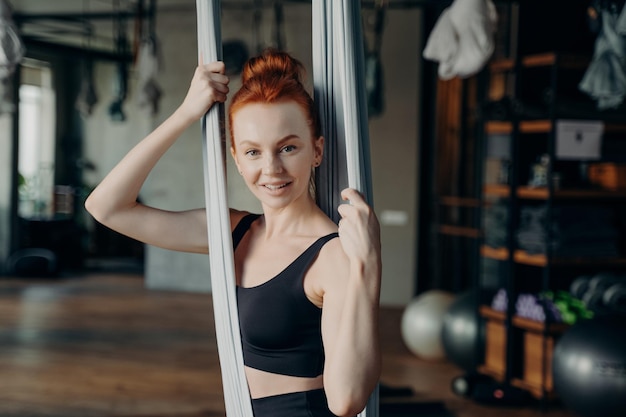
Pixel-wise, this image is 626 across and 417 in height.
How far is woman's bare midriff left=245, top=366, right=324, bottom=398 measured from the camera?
56.2 inches

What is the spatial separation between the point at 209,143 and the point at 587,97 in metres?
4.18

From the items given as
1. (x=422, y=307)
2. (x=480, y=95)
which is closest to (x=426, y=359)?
(x=422, y=307)

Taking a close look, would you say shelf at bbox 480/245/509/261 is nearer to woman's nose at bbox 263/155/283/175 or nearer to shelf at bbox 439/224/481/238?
shelf at bbox 439/224/481/238

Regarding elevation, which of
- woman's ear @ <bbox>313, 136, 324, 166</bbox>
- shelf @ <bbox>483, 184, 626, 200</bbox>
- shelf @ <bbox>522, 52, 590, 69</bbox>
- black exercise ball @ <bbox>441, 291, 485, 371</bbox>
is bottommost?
black exercise ball @ <bbox>441, 291, 485, 371</bbox>

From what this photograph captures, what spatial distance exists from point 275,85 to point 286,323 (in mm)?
405

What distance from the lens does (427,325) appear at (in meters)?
5.66

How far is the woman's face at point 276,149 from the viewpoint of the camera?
4.51ft

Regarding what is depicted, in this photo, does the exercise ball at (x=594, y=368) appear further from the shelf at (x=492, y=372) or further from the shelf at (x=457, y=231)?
the shelf at (x=457, y=231)

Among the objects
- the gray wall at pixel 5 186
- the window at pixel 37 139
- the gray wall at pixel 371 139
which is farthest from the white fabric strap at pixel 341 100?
the window at pixel 37 139

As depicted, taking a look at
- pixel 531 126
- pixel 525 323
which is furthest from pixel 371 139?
pixel 525 323

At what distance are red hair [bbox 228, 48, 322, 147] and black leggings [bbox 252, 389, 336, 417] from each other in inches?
17.6

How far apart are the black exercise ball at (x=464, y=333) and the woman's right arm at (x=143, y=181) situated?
3.63 m

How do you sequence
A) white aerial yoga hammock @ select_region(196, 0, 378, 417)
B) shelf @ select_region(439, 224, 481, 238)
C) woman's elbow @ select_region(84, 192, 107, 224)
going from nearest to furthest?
1. white aerial yoga hammock @ select_region(196, 0, 378, 417)
2. woman's elbow @ select_region(84, 192, 107, 224)
3. shelf @ select_region(439, 224, 481, 238)

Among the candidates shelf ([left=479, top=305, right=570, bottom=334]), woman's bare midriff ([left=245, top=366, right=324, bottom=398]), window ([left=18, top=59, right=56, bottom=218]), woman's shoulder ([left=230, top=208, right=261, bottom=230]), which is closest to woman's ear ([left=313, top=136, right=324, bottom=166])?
woman's shoulder ([left=230, top=208, right=261, bottom=230])
